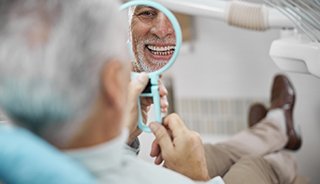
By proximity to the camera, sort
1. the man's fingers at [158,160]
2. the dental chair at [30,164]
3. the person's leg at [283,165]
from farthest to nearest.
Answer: the person's leg at [283,165] < the man's fingers at [158,160] < the dental chair at [30,164]

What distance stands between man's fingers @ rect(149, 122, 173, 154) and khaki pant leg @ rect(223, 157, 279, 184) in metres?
0.23

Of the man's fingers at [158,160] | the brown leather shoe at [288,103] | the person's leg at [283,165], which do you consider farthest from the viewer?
the brown leather shoe at [288,103]

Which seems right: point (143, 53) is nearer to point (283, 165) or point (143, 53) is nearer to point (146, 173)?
point (146, 173)

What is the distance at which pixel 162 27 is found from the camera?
0.74 metres

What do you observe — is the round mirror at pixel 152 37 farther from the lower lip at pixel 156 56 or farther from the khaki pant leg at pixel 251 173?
the khaki pant leg at pixel 251 173

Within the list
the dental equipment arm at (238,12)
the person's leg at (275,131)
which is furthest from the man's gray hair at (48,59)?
the person's leg at (275,131)

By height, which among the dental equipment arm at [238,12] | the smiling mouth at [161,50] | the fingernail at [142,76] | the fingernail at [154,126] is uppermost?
the dental equipment arm at [238,12]

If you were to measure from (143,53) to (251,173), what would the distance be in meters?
0.37

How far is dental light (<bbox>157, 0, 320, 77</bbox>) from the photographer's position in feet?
2.76

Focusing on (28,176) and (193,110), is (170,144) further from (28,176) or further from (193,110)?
(193,110)

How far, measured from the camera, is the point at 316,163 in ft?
4.59

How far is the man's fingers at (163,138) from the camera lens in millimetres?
684

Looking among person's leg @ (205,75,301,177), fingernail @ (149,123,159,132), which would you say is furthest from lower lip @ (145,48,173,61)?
person's leg @ (205,75,301,177)

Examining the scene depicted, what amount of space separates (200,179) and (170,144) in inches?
2.8
